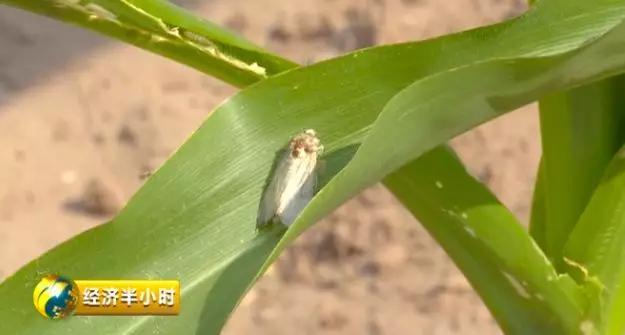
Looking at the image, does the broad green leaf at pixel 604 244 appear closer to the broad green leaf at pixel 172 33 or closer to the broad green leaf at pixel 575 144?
the broad green leaf at pixel 575 144

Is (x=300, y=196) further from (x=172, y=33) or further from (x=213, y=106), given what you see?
(x=213, y=106)

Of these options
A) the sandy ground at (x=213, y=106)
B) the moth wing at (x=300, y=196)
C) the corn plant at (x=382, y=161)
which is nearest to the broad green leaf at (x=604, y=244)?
the corn plant at (x=382, y=161)


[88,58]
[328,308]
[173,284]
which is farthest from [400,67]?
[88,58]

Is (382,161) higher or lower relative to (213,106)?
lower

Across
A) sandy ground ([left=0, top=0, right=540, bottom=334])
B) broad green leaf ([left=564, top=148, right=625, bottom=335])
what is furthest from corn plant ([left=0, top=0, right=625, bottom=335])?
sandy ground ([left=0, top=0, right=540, bottom=334])

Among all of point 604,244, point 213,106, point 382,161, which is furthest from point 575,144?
point 213,106

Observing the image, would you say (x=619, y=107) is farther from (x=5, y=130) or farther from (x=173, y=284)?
(x=5, y=130)

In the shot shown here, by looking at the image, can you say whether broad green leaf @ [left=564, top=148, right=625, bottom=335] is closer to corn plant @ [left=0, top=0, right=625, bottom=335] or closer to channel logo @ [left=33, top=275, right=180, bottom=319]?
corn plant @ [left=0, top=0, right=625, bottom=335]

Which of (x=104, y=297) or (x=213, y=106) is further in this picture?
(x=213, y=106)
